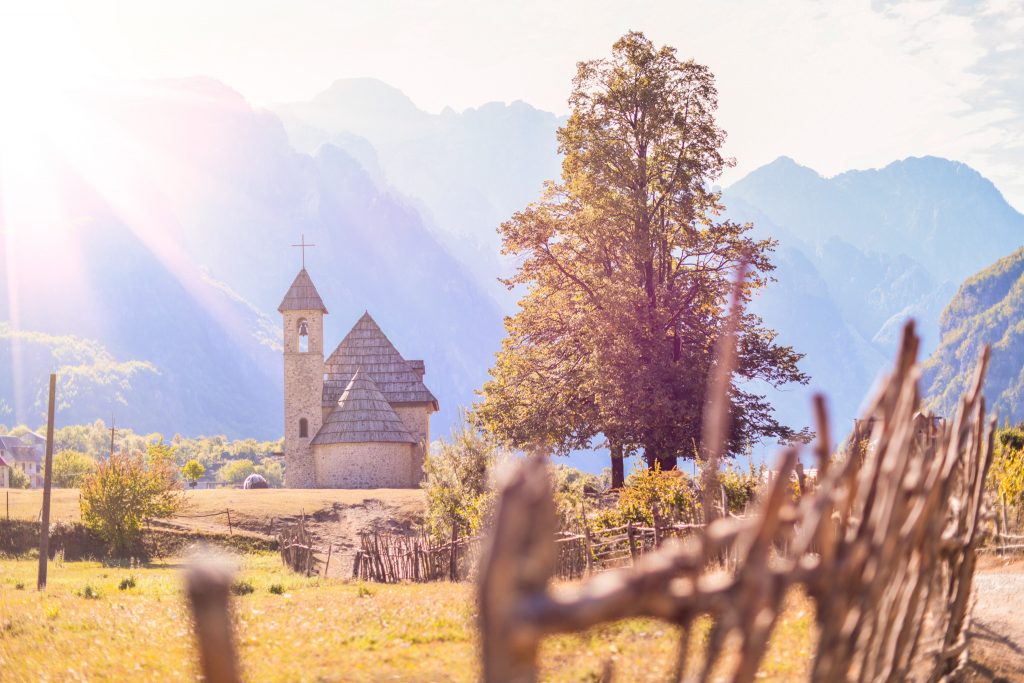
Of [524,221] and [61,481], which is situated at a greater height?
[524,221]

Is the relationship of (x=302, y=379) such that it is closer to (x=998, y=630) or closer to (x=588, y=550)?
(x=588, y=550)

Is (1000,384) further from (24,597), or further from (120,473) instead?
(24,597)

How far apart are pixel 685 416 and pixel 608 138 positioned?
865 centimetres

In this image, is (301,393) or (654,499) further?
(301,393)

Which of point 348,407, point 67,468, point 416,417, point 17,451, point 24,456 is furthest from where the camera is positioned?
point 24,456

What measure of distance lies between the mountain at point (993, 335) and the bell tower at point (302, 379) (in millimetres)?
100281

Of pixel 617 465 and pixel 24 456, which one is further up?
pixel 24 456

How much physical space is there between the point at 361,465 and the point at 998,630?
42.7m

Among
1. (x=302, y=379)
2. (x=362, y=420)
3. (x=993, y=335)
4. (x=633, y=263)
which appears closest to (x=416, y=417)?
(x=362, y=420)

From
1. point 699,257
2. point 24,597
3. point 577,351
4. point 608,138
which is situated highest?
point 608,138

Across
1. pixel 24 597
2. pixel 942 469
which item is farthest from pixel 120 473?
pixel 942 469

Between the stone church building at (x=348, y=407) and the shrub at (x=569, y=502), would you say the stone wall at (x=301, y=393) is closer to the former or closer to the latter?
the stone church building at (x=348, y=407)

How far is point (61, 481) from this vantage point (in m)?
76.6

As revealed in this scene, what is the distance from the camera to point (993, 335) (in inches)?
5605
